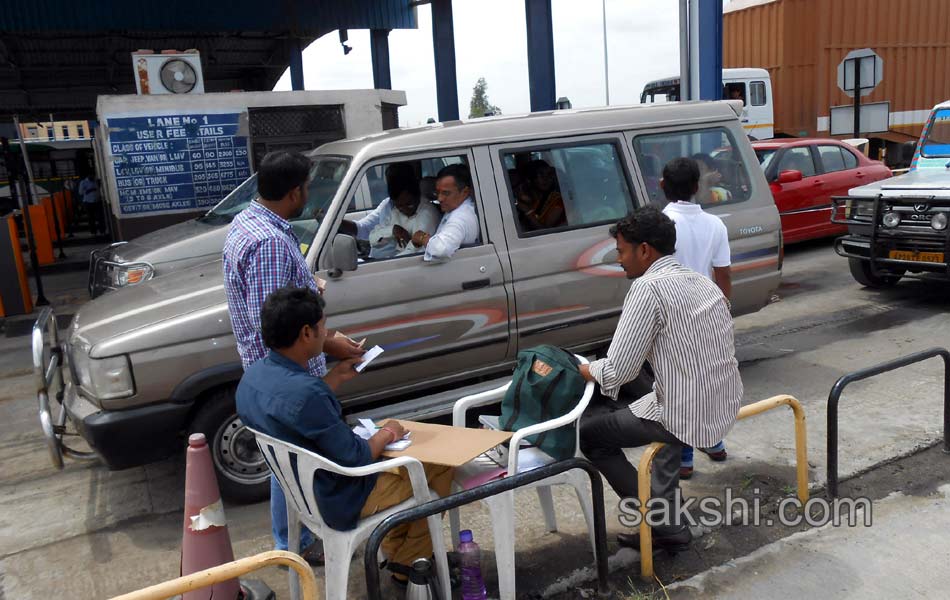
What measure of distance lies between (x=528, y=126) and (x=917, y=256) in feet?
15.8

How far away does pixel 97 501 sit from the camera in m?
4.53

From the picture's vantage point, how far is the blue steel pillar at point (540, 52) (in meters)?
13.4

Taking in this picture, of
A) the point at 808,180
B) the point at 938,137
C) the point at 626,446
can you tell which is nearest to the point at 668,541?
the point at 626,446

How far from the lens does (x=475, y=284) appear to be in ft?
15.0

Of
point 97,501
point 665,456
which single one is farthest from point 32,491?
point 665,456

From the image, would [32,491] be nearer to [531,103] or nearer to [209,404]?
[209,404]

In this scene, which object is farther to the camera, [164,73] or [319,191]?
[164,73]

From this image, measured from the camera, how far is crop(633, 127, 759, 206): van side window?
5.24 metres

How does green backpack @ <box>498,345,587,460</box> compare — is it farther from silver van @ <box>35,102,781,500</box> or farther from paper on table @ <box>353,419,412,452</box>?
silver van @ <box>35,102,781,500</box>

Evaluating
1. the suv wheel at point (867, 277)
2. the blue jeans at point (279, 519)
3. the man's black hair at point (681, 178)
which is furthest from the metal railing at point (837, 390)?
the suv wheel at point (867, 277)

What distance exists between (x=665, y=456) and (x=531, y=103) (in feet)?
36.7

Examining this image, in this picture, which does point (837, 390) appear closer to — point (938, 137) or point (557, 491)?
point (557, 491)

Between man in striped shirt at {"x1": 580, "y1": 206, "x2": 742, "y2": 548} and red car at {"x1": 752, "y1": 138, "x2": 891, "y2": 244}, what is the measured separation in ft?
25.9

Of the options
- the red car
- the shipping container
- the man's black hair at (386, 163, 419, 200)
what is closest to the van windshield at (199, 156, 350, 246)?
the man's black hair at (386, 163, 419, 200)
